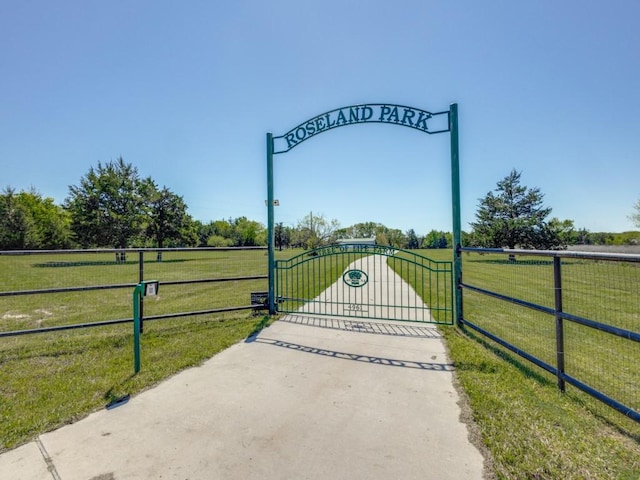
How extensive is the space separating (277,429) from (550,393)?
2551 mm

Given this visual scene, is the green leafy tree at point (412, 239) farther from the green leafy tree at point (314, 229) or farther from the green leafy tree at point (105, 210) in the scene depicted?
the green leafy tree at point (105, 210)

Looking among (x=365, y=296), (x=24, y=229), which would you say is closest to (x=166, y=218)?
(x=24, y=229)

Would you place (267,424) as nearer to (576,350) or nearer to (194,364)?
(194,364)

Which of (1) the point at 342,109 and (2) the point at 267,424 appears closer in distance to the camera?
(2) the point at 267,424

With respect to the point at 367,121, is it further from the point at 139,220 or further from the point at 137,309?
the point at 139,220

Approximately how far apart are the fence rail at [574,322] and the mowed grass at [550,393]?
2 cm

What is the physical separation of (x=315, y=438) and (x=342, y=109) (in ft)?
17.9

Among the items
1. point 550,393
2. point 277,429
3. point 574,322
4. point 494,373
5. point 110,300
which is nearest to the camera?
point 277,429

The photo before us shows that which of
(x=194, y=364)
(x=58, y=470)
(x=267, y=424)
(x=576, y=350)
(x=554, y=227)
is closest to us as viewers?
(x=58, y=470)

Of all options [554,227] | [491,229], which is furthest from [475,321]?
[554,227]

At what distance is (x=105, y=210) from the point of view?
103 feet

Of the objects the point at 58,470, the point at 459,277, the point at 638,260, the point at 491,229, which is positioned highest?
the point at 491,229

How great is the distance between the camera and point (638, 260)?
6.95 ft

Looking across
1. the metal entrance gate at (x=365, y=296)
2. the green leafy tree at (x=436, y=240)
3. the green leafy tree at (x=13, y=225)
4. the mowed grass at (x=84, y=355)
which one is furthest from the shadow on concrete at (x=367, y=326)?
the green leafy tree at (x=436, y=240)
